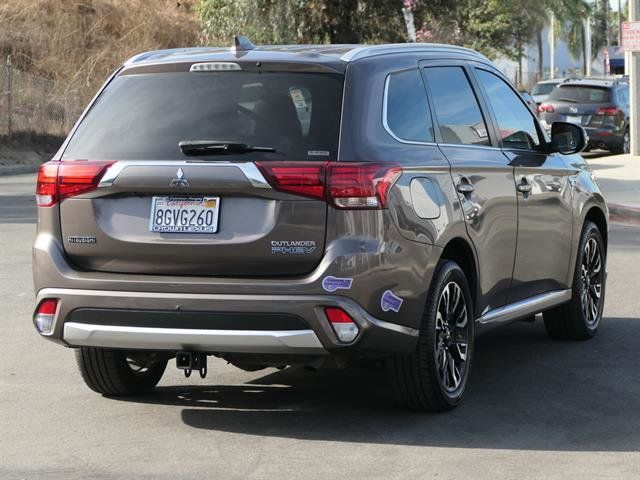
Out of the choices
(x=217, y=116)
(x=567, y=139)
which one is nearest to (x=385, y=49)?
(x=217, y=116)

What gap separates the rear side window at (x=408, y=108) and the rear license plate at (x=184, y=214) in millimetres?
959

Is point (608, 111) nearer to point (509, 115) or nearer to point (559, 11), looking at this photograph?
point (509, 115)

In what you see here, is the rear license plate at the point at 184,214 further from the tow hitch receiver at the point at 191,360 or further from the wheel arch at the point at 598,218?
the wheel arch at the point at 598,218

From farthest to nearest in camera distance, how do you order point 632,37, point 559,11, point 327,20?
point 559,11, point 327,20, point 632,37

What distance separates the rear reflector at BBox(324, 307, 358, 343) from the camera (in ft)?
21.1

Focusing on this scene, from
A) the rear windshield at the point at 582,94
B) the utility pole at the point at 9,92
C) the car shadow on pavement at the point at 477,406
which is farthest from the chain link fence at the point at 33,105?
the car shadow on pavement at the point at 477,406

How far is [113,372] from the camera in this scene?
7508 millimetres

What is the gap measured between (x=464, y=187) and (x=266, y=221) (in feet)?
4.35

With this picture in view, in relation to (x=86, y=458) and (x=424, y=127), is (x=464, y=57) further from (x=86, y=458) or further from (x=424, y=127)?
(x=86, y=458)

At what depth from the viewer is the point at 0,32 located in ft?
147

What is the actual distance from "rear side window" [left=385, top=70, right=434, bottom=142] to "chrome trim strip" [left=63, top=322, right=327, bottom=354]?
1146 millimetres

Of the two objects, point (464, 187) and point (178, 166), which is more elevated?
point (178, 166)

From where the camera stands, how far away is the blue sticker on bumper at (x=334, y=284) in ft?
21.0

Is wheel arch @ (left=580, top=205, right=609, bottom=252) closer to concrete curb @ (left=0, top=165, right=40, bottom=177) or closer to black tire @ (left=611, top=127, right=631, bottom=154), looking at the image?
concrete curb @ (left=0, top=165, right=40, bottom=177)
